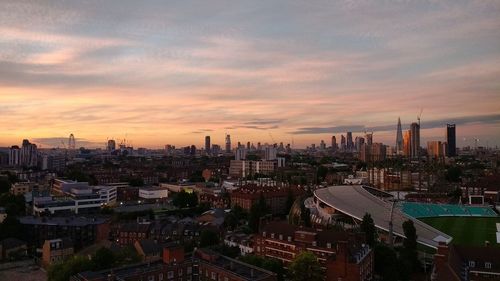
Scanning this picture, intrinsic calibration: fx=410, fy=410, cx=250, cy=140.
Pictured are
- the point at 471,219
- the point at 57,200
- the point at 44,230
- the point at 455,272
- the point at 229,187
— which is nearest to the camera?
the point at 455,272

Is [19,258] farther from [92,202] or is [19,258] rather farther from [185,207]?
[185,207]

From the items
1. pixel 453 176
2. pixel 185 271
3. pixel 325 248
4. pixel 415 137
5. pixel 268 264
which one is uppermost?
pixel 415 137

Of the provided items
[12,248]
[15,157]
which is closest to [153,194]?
[12,248]

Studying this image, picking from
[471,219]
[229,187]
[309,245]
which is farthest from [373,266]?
[229,187]

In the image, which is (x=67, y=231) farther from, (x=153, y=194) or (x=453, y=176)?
(x=453, y=176)

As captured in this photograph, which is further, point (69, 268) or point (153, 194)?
point (153, 194)

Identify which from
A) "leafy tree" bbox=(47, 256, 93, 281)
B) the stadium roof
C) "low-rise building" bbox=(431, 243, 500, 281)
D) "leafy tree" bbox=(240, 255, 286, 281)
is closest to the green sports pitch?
the stadium roof
